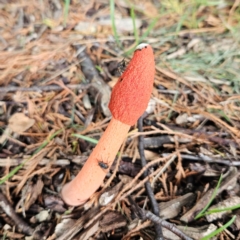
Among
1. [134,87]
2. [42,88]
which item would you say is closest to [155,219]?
[134,87]

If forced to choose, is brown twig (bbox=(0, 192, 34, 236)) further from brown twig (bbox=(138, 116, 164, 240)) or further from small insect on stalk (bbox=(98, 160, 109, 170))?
brown twig (bbox=(138, 116, 164, 240))

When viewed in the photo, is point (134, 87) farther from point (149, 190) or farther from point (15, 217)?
point (15, 217)

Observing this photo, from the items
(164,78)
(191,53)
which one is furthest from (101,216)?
(191,53)

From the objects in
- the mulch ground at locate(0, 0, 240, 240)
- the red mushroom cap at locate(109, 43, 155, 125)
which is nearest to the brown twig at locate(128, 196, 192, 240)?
the mulch ground at locate(0, 0, 240, 240)

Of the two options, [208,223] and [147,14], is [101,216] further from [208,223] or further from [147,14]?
[147,14]

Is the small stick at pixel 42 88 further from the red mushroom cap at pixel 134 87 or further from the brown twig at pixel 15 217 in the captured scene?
the red mushroom cap at pixel 134 87

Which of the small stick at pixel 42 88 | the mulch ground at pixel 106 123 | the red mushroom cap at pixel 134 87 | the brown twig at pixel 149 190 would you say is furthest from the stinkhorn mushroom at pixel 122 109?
the small stick at pixel 42 88

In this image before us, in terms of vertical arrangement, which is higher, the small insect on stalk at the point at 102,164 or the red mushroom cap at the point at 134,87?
the red mushroom cap at the point at 134,87

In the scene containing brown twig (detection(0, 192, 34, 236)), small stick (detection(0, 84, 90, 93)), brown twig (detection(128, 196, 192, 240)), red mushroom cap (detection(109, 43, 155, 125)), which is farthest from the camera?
small stick (detection(0, 84, 90, 93))
